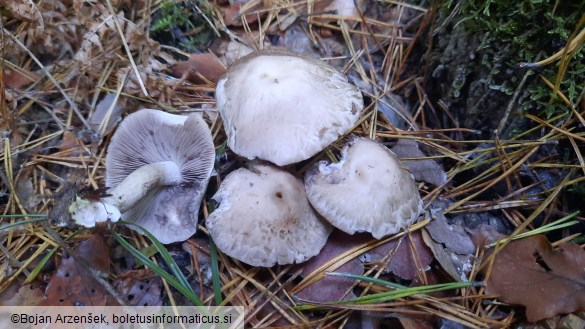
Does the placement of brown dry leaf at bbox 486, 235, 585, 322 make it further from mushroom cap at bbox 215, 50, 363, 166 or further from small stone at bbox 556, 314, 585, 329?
mushroom cap at bbox 215, 50, 363, 166

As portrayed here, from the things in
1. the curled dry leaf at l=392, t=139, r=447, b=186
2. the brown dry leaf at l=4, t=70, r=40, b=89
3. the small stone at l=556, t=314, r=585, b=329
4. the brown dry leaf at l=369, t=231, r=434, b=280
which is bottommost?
the brown dry leaf at l=369, t=231, r=434, b=280

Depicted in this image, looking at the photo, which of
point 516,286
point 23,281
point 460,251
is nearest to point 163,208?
point 23,281

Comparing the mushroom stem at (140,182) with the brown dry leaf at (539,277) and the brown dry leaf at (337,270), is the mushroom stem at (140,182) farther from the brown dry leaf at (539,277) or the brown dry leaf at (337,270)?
the brown dry leaf at (539,277)

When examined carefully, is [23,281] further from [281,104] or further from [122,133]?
[281,104]

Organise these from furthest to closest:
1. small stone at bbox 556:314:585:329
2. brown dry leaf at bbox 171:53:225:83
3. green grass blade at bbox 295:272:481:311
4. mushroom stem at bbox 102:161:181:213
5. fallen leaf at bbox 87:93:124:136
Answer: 1. brown dry leaf at bbox 171:53:225:83
2. fallen leaf at bbox 87:93:124:136
3. mushroom stem at bbox 102:161:181:213
4. green grass blade at bbox 295:272:481:311
5. small stone at bbox 556:314:585:329

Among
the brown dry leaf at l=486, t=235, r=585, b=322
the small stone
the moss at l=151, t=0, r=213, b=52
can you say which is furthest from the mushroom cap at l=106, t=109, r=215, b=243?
the small stone

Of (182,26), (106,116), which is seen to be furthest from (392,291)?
(182,26)

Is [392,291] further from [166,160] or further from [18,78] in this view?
[18,78]
